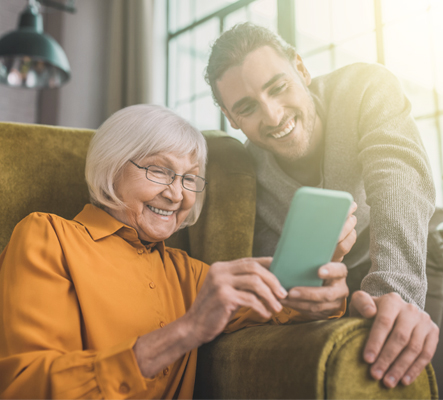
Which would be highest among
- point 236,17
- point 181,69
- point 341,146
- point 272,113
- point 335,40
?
point 236,17

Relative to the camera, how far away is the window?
225 centimetres

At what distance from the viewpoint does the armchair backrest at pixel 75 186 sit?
1.21 meters

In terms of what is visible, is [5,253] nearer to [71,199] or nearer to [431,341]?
[71,199]

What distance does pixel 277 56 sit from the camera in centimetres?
138

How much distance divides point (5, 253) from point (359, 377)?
0.81 metres

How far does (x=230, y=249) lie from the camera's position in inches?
52.4

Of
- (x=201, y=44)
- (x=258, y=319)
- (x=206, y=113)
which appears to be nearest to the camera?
(x=258, y=319)

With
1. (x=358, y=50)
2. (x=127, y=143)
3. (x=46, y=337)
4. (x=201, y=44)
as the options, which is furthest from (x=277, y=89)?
(x=201, y=44)

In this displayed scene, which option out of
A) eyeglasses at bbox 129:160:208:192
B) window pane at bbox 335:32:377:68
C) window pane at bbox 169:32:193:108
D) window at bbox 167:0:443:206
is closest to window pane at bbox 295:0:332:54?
window at bbox 167:0:443:206

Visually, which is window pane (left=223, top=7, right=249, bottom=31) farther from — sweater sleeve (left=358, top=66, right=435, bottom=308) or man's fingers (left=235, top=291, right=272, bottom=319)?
man's fingers (left=235, top=291, right=272, bottom=319)

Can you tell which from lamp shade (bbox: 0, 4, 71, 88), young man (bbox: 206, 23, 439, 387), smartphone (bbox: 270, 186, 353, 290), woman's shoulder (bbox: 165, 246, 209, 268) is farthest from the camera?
lamp shade (bbox: 0, 4, 71, 88)

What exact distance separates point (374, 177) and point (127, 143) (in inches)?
27.5

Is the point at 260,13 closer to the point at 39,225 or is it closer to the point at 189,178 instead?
the point at 189,178

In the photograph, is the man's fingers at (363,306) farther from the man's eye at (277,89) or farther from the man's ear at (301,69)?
the man's ear at (301,69)
